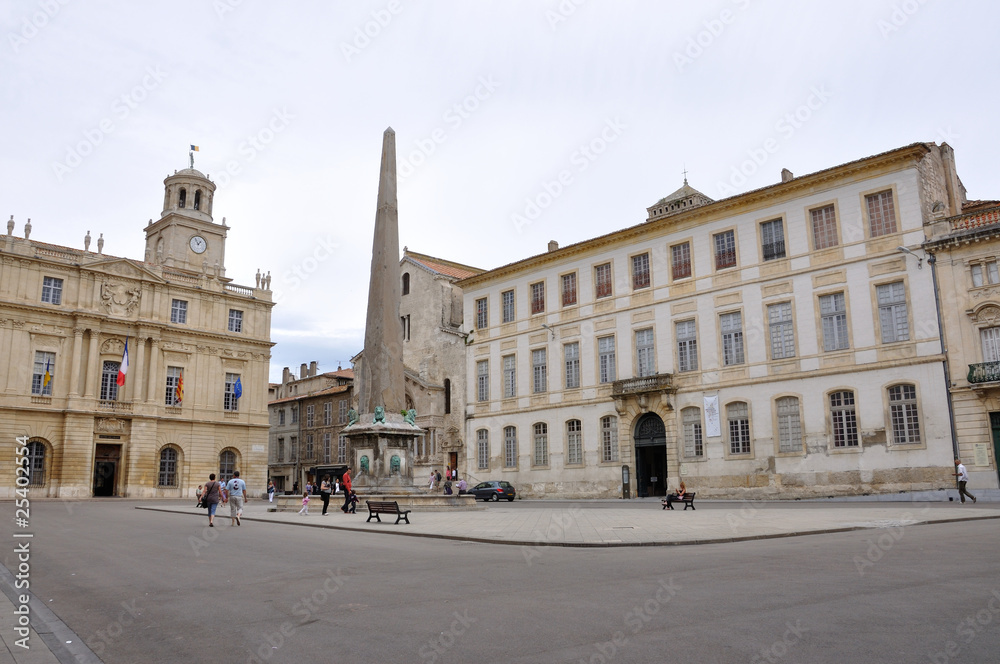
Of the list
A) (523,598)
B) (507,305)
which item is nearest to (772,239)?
(507,305)

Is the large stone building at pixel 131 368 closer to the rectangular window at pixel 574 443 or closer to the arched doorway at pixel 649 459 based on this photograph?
the rectangular window at pixel 574 443

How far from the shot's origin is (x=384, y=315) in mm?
24875

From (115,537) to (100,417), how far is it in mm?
32999

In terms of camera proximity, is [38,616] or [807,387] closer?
[38,616]

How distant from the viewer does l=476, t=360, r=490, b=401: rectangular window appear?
4078 cm

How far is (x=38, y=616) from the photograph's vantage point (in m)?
6.72

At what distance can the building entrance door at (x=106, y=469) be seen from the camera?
4447cm

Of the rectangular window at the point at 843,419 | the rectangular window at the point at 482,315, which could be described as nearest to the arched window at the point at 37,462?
the rectangular window at the point at 482,315

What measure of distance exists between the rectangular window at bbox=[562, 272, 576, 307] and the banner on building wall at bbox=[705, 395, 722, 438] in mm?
9061

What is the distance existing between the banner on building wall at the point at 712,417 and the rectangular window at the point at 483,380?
1317 cm

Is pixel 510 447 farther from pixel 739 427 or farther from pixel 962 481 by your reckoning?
pixel 962 481

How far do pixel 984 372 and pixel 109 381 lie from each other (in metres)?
44.3

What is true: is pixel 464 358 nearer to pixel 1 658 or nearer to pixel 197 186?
pixel 197 186

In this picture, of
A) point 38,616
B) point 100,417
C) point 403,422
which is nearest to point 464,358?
point 403,422
